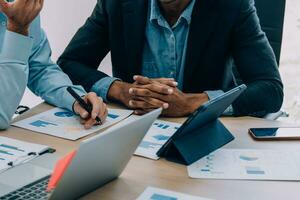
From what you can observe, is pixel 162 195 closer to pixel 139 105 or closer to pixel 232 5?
pixel 139 105

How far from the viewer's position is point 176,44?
165 centimetres

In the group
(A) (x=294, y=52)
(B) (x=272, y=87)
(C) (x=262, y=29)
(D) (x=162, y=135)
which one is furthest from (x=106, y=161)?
(A) (x=294, y=52)

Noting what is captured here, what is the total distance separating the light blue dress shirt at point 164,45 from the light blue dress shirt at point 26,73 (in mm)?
168

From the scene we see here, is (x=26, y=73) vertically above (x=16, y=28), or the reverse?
(x=16, y=28)

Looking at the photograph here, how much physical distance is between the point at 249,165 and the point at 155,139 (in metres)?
0.25

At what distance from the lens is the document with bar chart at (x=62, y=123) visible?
1.21 metres

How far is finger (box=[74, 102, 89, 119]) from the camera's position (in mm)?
1283

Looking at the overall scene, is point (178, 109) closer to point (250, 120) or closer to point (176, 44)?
point (250, 120)

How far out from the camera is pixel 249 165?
1.06m

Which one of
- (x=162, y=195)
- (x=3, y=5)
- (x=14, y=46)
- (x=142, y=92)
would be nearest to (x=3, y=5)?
(x=3, y=5)

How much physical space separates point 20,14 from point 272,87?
827mm

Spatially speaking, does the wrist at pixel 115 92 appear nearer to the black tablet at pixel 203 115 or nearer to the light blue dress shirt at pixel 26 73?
the light blue dress shirt at pixel 26 73

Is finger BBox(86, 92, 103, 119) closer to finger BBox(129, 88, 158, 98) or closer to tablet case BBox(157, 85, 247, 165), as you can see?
finger BBox(129, 88, 158, 98)

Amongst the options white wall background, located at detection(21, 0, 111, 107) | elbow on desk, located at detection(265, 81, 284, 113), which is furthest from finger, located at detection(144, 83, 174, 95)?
white wall background, located at detection(21, 0, 111, 107)
